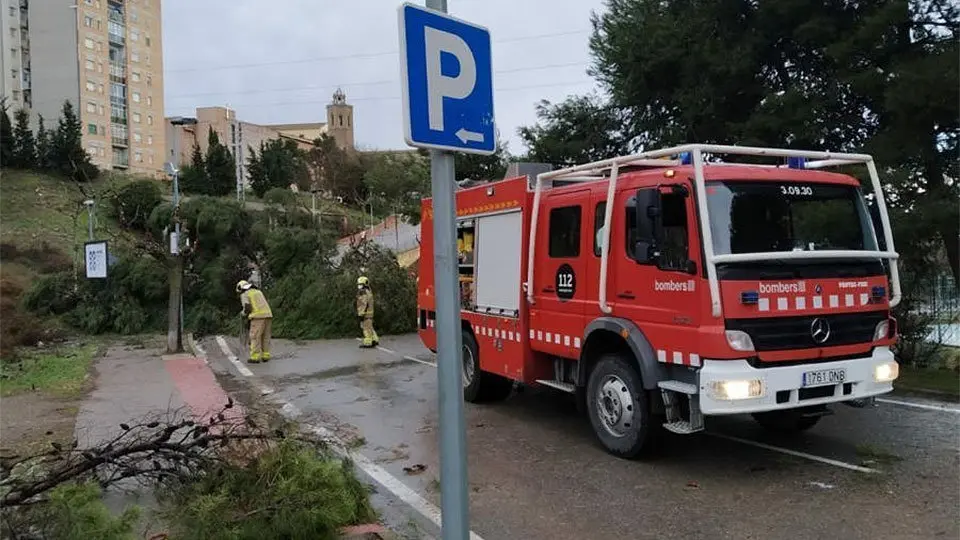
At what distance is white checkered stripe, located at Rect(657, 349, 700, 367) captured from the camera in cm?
567

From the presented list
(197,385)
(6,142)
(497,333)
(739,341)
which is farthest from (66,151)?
(739,341)

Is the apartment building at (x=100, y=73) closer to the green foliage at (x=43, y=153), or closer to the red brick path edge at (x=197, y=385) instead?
the green foliage at (x=43, y=153)

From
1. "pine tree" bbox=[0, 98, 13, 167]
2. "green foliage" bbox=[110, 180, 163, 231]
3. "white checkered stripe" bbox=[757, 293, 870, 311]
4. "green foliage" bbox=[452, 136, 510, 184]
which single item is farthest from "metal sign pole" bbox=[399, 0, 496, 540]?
"pine tree" bbox=[0, 98, 13, 167]

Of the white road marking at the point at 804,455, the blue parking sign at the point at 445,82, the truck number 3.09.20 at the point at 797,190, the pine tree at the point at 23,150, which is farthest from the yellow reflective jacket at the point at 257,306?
the pine tree at the point at 23,150

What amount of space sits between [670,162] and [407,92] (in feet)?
15.8

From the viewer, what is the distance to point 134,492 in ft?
15.4

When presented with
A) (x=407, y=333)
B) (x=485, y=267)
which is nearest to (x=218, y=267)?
(x=407, y=333)

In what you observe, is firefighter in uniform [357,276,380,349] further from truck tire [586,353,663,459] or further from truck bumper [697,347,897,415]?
truck bumper [697,347,897,415]

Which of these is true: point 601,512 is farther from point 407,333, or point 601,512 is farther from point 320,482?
point 407,333

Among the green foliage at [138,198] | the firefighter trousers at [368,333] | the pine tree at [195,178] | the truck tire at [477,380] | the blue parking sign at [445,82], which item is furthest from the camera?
the pine tree at [195,178]

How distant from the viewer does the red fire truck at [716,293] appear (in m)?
5.61

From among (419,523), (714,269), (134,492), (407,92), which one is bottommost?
Result: (419,523)

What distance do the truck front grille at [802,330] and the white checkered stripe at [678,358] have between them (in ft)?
1.14

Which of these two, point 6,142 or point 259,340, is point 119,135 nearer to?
point 6,142
